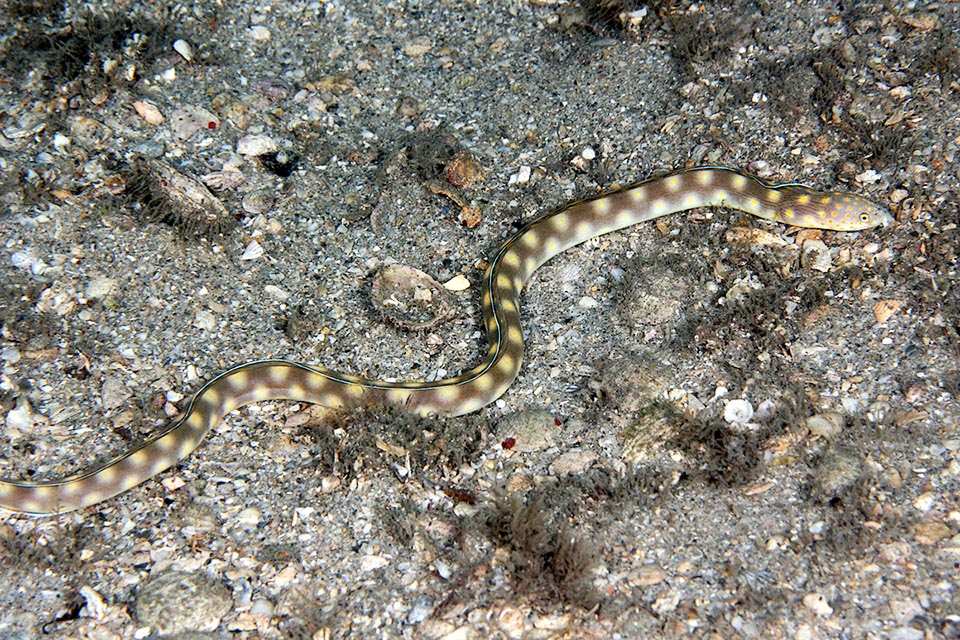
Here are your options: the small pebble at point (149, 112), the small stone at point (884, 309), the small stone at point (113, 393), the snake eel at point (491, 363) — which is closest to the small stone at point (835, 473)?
the small stone at point (884, 309)

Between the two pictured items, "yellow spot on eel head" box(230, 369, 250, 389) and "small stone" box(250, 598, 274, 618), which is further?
"yellow spot on eel head" box(230, 369, 250, 389)

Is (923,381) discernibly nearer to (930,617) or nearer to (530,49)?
(930,617)

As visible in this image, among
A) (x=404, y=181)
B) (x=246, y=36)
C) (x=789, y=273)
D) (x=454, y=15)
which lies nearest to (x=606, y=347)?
(x=789, y=273)

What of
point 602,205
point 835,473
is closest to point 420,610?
point 835,473

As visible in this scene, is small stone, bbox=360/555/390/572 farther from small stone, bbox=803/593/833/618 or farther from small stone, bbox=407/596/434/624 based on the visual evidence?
small stone, bbox=803/593/833/618

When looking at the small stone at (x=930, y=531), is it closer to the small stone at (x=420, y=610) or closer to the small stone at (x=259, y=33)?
the small stone at (x=420, y=610)

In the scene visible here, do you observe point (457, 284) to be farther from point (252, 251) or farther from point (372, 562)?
point (372, 562)

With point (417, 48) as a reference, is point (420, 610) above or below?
below

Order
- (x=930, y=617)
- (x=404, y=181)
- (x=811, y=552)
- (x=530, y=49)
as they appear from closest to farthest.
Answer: (x=930, y=617) → (x=811, y=552) → (x=404, y=181) → (x=530, y=49)

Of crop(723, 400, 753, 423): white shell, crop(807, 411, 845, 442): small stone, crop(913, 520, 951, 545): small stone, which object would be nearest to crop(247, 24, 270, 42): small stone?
crop(723, 400, 753, 423): white shell
